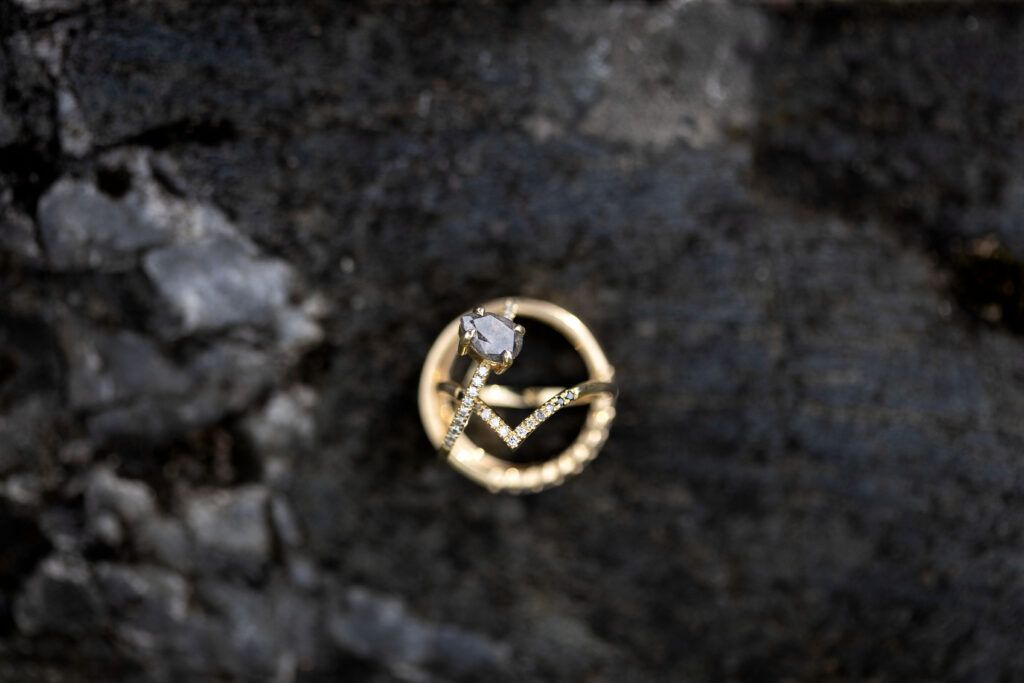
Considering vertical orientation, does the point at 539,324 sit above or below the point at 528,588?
above

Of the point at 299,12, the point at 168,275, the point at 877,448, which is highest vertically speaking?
the point at 299,12

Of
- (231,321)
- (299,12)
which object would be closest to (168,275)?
(231,321)

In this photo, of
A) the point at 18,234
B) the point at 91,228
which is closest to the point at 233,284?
the point at 91,228

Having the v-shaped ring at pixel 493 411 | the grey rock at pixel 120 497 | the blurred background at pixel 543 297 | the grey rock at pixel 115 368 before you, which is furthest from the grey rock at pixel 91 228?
the v-shaped ring at pixel 493 411

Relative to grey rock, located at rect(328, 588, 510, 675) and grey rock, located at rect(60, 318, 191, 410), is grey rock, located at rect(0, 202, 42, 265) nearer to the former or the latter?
grey rock, located at rect(60, 318, 191, 410)

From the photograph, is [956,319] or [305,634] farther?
[305,634]

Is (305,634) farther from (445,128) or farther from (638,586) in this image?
(445,128)

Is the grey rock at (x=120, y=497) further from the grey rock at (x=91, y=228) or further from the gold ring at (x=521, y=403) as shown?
the gold ring at (x=521, y=403)
